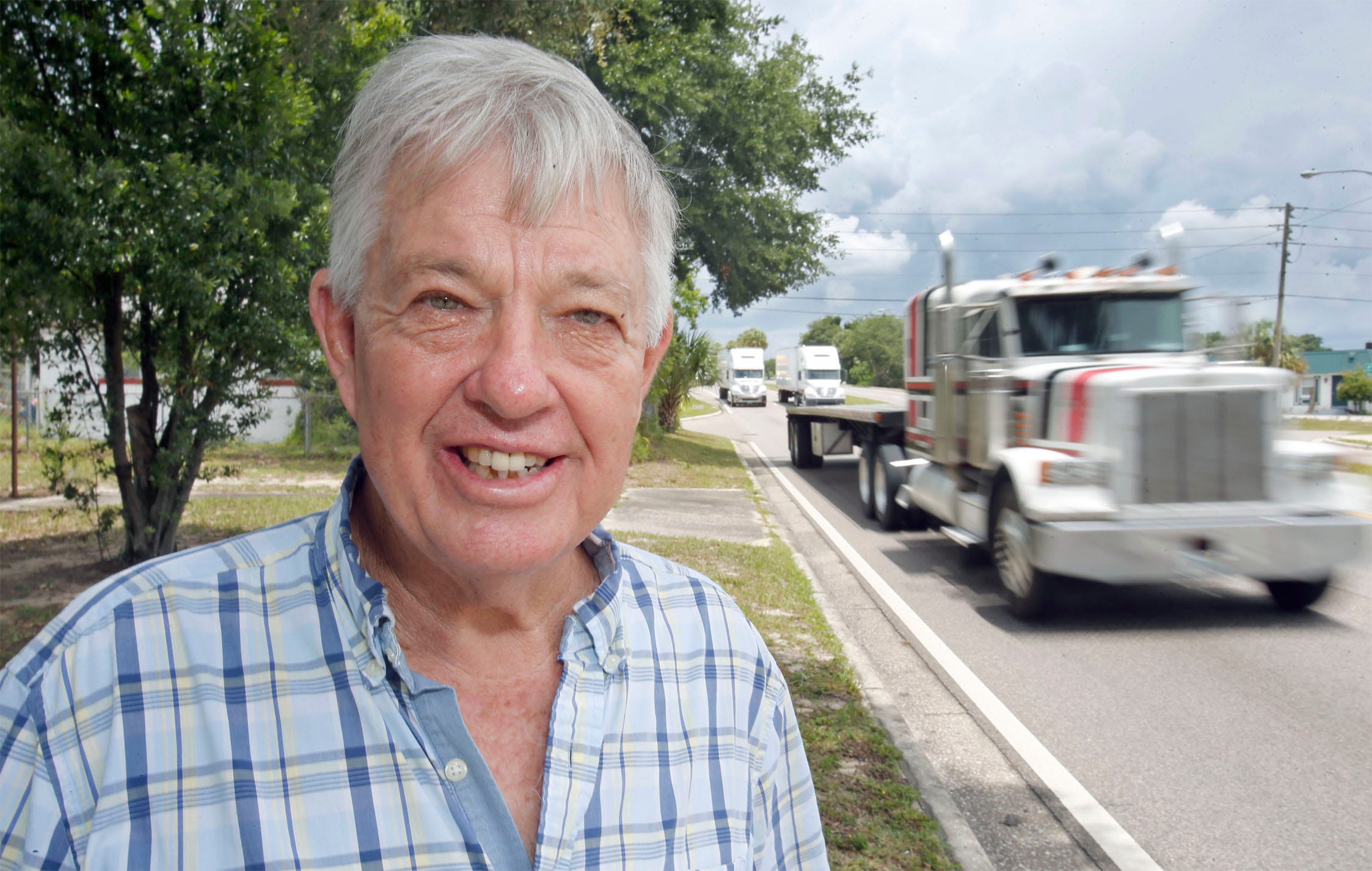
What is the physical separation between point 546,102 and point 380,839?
1019 millimetres

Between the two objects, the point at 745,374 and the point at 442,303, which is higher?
the point at 442,303

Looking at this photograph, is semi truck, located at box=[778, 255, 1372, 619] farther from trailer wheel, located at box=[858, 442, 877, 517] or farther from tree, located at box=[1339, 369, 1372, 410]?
tree, located at box=[1339, 369, 1372, 410]

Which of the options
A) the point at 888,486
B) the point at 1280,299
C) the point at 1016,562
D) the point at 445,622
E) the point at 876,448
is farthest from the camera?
the point at 1280,299

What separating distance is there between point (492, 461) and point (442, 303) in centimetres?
23

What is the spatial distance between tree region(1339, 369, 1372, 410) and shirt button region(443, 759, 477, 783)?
62677 millimetres

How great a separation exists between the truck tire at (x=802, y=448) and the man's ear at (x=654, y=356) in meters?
17.4

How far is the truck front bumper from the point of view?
687cm

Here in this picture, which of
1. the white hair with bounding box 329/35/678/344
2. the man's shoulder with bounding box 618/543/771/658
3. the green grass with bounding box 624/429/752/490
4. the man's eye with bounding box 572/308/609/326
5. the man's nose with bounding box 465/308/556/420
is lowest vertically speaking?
the green grass with bounding box 624/429/752/490

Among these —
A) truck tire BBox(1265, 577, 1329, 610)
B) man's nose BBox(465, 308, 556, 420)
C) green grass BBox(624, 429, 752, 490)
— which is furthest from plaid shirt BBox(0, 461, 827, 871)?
green grass BBox(624, 429, 752, 490)

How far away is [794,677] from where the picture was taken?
5926 millimetres

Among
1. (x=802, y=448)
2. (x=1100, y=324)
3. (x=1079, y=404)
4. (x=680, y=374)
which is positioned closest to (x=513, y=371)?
(x=1079, y=404)

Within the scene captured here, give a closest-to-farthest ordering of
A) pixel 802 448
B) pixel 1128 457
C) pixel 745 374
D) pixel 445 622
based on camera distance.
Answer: pixel 445 622 → pixel 1128 457 → pixel 802 448 → pixel 745 374

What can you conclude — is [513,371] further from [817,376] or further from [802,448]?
[817,376]

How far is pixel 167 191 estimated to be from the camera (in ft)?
18.9
